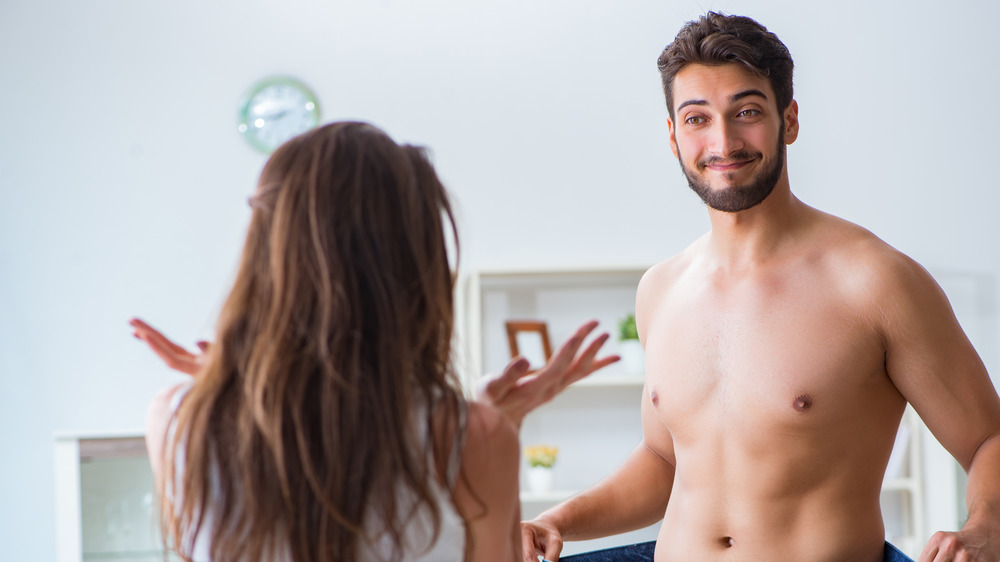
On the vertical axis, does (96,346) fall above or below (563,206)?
below

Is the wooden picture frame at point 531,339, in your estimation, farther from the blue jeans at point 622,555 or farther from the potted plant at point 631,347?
the blue jeans at point 622,555

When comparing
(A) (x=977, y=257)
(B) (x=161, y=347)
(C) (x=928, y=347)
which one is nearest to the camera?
(B) (x=161, y=347)

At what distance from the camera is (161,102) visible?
396 centimetres

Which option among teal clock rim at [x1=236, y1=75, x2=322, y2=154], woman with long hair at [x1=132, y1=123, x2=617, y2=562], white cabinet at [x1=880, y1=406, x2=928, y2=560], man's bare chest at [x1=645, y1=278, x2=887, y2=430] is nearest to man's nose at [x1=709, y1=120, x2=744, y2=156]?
man's bare chest at [x1=645, y1=278, x2=887, y2=430]

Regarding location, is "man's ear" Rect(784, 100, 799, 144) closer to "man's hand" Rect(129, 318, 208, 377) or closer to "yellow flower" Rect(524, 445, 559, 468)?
"man's hand" Rect(129, 318, 208, 377)

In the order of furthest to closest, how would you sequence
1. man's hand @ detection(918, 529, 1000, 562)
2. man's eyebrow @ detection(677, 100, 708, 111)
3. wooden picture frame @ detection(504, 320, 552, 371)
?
wooden picture frame @ detection(504, 320, 552, 371) < man's eyebrow @ detection(677, 100, 708, 111) < man's hand @ detection(918, 529, 1000, 562)

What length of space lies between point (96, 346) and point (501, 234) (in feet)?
5.32

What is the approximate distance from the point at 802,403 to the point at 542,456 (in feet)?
6.86

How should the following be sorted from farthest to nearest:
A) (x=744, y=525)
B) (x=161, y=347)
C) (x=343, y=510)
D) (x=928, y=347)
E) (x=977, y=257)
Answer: (x=977, y=257) < (x=744, y=525) < (x=928, y=347) < (x=161, y=347) < (x=343, y=510)

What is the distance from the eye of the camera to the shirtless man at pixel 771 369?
1.51 m

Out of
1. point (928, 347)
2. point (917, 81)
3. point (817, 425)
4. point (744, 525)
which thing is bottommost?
point (744, 525)

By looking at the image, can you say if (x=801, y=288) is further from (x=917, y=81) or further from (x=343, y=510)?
(x=917, y=81)

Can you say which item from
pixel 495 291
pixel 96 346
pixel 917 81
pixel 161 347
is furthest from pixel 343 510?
pixel 917 81

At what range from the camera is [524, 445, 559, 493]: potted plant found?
3609 mm
